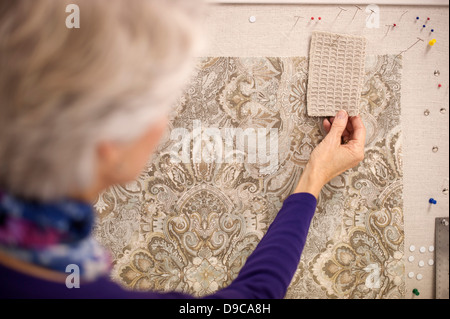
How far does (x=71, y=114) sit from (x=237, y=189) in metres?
0.59

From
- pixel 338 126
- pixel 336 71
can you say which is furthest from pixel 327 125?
pixel 336 71

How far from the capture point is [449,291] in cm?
93

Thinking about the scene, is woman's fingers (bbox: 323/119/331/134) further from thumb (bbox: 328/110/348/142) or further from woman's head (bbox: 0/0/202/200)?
woman's head (bbox: 0/0/202/200)

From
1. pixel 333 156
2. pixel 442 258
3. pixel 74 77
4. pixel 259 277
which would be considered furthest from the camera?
pixel 442 258

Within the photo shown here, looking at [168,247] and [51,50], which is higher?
[51,50]

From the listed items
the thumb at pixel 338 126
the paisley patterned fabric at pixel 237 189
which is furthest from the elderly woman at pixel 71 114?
the thumb at pixel 338 126

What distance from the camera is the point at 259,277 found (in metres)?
0.58

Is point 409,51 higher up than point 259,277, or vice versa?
point 409,51

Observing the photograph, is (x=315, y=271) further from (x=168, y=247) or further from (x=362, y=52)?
(x=362, y=52)

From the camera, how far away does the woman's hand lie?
824 mm

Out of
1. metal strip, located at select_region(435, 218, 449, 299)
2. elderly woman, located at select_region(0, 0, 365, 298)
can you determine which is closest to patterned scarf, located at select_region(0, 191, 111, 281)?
elderly woman, located at select_region(0, 0, 365, 298)

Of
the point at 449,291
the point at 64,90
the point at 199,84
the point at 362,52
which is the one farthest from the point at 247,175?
the point at 449,291

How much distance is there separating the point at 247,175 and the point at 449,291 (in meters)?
0.72

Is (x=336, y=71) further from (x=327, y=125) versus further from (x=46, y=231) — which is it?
(x=46, y=231)
